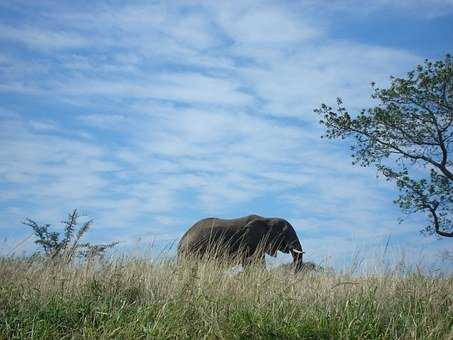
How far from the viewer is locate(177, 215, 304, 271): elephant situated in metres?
19.7

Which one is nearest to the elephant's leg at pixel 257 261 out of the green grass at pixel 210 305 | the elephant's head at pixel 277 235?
the green grass at pixel 210 305

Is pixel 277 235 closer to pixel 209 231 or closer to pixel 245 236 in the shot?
pixel 245 236

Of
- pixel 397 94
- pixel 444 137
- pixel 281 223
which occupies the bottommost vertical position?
pixel 281 223

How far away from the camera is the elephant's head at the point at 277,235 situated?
2092cm

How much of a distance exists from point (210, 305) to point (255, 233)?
12732 millimetres

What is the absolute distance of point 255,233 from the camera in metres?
20.9

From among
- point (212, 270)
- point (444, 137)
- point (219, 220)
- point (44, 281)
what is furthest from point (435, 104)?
point (44, 281)

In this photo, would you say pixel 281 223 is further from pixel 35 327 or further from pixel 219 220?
pixel 35 327

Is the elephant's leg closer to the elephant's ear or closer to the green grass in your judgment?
the green grass

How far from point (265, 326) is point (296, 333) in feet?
1.35

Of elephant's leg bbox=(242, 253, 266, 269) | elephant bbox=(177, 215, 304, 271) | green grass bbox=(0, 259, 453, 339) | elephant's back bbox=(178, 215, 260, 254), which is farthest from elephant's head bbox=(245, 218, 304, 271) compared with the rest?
green grass bbox=(0, 259, 453, 339)

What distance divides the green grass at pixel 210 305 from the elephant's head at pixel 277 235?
32.9 feet

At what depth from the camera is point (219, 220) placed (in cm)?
2075

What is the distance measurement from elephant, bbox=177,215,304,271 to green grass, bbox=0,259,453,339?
882 cm
